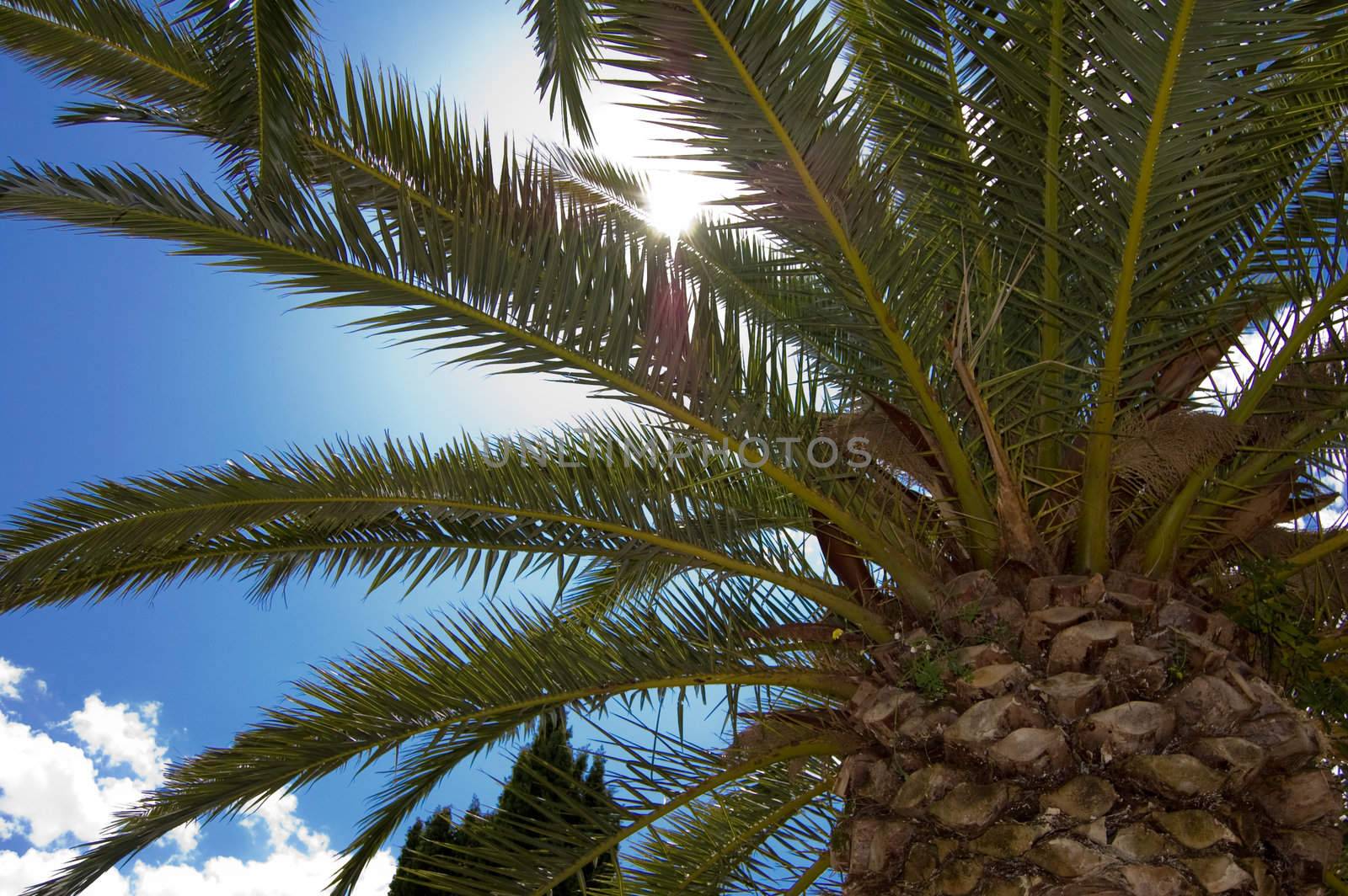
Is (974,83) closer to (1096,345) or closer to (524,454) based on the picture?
(1096,345)

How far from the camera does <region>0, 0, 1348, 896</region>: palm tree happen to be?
2766 millimetres

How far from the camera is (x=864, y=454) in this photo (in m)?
3.72

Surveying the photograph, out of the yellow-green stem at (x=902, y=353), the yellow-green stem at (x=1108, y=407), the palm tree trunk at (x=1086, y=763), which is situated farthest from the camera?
the yellow-green stem at (x=1108, y=407)

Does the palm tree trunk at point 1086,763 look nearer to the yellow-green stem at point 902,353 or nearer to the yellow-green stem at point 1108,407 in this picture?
the yellow-green stem at point 1108,407

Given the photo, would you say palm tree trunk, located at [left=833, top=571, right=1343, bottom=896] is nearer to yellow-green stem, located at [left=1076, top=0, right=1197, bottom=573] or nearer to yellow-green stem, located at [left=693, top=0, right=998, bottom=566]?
yellow-green stem, located at [left=1076, top=0, right=1197, bottom=573]

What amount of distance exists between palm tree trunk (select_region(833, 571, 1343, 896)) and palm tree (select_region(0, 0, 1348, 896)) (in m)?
0.01

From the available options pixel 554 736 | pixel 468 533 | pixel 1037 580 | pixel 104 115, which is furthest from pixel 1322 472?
pixel 554 736

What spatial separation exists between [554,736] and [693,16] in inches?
278

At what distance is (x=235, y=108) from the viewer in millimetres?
3828

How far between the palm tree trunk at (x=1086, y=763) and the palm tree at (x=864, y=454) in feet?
0.04

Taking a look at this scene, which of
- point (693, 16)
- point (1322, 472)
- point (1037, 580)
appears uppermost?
point (693, 16)

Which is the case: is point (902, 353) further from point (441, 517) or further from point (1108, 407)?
point (441, 517)

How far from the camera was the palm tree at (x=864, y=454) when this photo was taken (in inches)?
109

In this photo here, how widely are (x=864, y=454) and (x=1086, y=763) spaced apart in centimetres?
138
